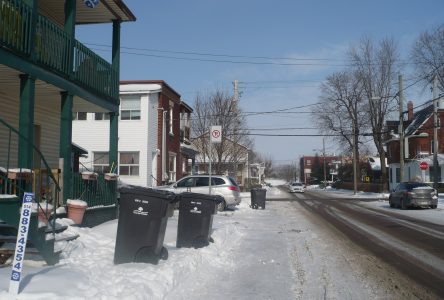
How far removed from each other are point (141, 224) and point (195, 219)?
285cm

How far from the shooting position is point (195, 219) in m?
10.8

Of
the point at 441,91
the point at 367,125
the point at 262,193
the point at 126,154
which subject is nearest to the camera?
the point at 262,193

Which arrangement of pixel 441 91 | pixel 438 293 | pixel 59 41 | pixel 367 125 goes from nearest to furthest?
pixel 438 293 < pixel 59 41 < pixel 441 91 < pixel 367 125

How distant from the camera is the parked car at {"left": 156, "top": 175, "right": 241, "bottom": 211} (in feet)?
77.8

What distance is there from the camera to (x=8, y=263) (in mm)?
7473

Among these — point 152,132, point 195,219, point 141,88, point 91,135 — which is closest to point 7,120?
point 195,219

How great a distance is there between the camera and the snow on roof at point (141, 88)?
29.3m

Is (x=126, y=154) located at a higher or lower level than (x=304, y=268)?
higher

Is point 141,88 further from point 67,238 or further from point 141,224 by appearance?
point 141,224

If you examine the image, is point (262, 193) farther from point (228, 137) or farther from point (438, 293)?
point (438, 293)

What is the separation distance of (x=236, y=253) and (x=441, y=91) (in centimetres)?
3425

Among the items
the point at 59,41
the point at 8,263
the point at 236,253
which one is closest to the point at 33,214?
the point at 8,263

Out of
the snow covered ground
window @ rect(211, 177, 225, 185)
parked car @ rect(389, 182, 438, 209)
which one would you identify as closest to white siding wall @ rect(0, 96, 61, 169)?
the snow covered ground

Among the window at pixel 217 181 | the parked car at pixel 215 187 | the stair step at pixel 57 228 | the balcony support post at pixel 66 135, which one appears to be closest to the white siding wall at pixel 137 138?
the parked car at pixel 215 187
